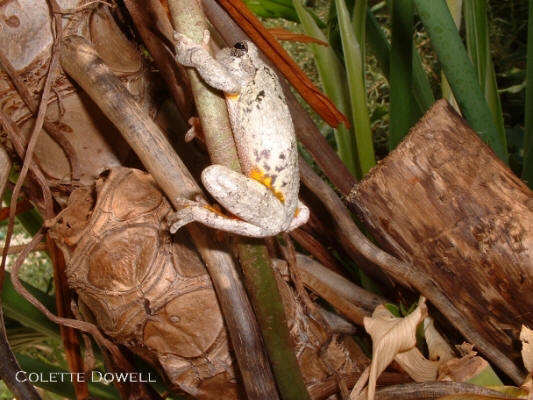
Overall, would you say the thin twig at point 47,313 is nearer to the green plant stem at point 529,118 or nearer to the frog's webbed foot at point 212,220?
the frog's webbed foot at point 212,220

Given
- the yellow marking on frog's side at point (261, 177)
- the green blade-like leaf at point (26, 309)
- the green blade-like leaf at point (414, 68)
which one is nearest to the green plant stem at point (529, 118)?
the green blade-like leaf at point (414, 68)

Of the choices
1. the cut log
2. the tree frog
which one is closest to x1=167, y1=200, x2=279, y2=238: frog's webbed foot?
the tree frog

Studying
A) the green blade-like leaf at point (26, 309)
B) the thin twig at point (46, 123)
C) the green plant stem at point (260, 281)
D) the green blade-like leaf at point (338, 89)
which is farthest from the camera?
the green blade-like leaf at point (338, 89)

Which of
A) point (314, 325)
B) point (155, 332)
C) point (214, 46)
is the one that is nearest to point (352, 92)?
point (214, 46)

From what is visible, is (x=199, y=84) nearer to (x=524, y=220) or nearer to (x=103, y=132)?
(x=103, y=132)

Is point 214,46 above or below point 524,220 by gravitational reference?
above

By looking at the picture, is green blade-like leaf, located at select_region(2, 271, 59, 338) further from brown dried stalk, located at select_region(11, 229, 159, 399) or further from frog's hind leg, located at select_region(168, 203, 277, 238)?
frog's hind leg, located at select_region(168, 203, 277, 238)

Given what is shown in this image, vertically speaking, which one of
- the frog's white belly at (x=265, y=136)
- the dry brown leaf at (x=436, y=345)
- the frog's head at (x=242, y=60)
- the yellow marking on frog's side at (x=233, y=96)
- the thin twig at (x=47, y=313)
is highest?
the frog's head at (x=242, y=60)
